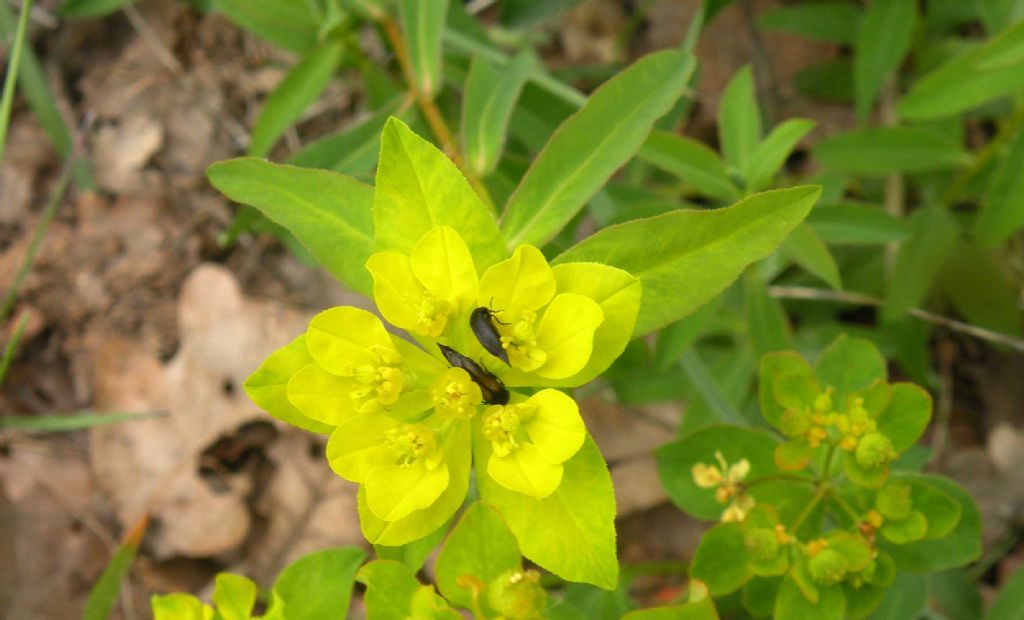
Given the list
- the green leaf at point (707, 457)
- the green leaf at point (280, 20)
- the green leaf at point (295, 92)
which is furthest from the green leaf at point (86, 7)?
the green leaf at point (707, 457)

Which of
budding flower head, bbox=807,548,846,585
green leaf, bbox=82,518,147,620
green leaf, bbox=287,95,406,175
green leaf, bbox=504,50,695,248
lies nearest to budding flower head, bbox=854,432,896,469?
budding flower head, bbox=807,548,846,585

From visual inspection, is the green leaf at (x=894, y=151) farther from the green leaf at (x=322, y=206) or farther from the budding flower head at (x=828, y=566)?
the green leaf at (x=322, y=206)

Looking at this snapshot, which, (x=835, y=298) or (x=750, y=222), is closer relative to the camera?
(x=750, y=222)

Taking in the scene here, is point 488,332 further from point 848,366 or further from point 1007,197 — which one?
point 1007,197

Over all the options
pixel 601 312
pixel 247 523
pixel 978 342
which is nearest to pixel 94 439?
pixel 247 523

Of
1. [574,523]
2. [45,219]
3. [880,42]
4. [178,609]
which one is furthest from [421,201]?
[45,219]

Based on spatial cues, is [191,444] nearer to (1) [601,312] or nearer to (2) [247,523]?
(2) [247,523]

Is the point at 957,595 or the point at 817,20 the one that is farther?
the point at 817,20
